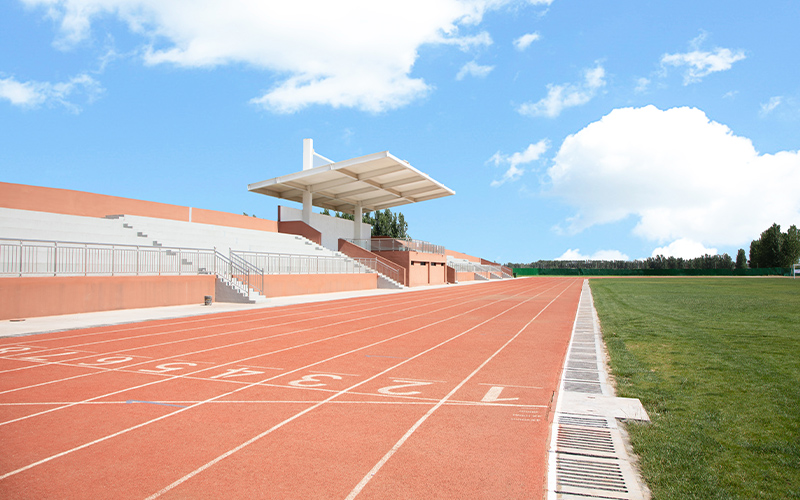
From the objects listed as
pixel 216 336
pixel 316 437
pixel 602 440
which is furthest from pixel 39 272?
pixel 602 440

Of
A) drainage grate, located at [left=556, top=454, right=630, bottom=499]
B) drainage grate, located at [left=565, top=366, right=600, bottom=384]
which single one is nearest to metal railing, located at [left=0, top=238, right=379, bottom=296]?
drainage grate, located at [left=565, top=366, right=600, bottom=384]

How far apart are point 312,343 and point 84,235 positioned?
1585cm

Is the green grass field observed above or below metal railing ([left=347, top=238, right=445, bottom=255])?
below

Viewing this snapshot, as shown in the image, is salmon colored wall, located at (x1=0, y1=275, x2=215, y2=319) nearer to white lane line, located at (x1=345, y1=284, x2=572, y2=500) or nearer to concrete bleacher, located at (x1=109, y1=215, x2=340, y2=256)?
concrete bleacher, located at (x1=109, y1=215, x2=340, y2=256)

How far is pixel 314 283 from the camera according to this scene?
1216 inches

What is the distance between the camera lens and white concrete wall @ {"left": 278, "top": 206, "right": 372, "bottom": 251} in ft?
136

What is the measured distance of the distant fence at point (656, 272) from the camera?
90.6m

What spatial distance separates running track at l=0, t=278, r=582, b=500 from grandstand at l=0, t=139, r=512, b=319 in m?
6.98

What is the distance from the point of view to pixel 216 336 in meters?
12.6

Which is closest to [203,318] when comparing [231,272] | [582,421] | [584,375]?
[231,272]

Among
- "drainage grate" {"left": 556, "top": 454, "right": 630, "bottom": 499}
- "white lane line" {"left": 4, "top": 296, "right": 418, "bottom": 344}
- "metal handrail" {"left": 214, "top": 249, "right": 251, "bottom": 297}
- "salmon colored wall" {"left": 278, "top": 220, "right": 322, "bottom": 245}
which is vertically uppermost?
"salmon colored wall" {"left": 278, "top": 220, "right": 322, "bottom": 245}

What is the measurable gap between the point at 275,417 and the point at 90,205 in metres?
26.2

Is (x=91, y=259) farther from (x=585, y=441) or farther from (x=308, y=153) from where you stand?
(x=308, y=153)

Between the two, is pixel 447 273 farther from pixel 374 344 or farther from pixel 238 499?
pixel 238 499
